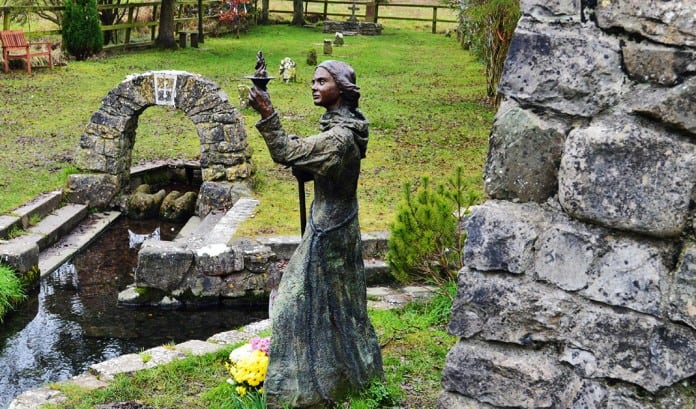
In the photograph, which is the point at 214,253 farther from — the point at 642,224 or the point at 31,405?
the point at 642,224

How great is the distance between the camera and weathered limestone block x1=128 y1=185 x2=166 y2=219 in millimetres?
12570

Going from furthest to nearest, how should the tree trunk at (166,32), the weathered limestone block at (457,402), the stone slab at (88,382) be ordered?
the tree trunk at (166,32), the stone slab at (88,382), the weathered limestone block at (457,402)

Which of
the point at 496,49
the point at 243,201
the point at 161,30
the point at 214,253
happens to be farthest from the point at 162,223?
the point at 161,30

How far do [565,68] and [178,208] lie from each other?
33.7ft

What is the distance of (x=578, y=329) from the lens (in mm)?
2785

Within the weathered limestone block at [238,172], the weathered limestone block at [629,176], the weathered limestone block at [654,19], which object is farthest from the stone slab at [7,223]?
the weathered limestone block at [654,19]

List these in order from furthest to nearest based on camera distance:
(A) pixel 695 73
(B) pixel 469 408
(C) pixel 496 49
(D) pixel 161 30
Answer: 1. (D) pixel 161 30
2. (C) pixel 496 49
3. (B) pixel 469 408
4. (A) pixel 695 73

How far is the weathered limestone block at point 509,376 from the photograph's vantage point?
9.39 feet

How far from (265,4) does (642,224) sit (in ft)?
114

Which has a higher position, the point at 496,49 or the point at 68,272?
the point at 496,49

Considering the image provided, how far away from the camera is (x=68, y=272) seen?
1044 centimetres

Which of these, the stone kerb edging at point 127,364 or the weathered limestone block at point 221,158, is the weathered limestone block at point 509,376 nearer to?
the stone kerb edging at point 127,364

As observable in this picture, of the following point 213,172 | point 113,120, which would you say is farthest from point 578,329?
point 113,120

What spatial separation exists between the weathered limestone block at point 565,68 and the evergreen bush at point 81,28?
73.1 ft
